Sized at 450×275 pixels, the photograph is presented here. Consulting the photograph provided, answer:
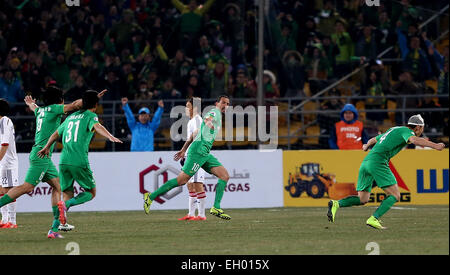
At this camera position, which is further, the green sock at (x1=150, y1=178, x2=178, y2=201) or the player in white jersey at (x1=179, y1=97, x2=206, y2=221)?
the player in white jersey at (x1=179, y1=97, x2=206, y2=221)

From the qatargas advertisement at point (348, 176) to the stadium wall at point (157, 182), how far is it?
1.37ft

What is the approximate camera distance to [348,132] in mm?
20891

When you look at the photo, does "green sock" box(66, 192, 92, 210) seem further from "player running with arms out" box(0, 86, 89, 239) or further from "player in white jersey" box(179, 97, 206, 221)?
"player in white jersey" box(179, 97, 206, 221)

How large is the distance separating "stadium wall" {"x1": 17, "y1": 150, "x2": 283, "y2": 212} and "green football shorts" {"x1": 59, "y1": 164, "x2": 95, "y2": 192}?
709 cm

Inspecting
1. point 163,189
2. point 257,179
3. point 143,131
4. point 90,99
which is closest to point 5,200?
point 90,99

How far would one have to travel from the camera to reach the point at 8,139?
590 inches

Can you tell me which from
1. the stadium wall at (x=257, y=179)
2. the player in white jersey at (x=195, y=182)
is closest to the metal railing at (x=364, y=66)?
the stadium wall at (x=257, y=179)

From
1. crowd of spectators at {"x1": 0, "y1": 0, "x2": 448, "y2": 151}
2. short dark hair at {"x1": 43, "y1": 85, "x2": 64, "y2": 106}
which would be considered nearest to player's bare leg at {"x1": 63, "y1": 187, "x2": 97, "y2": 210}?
short dark hair at {"x1": 43, "y1": 85, "x2": 64, "y2": 106}

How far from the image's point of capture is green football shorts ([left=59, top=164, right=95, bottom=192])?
43.5ft

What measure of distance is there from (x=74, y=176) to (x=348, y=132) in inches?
360

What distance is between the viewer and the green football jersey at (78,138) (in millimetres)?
13266

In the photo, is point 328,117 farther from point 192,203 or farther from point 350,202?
point 350,202

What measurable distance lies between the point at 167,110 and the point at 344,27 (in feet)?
17.6

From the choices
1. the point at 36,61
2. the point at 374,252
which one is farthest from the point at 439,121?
the point at 374,252
